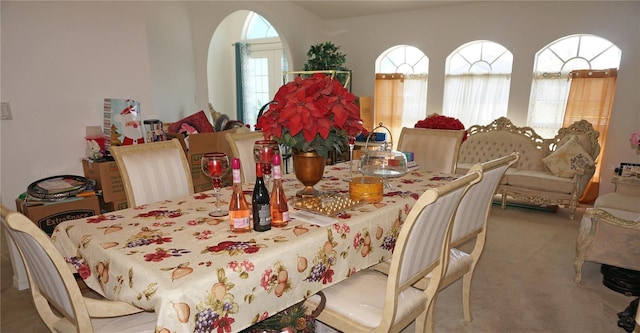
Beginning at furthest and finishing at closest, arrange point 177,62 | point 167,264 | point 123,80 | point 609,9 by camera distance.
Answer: point 177,62
point 609,9
point 123,80
point 167,264

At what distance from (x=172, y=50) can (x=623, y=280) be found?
5054 millimetres

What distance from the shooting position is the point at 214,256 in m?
1.21

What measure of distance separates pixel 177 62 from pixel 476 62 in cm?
411

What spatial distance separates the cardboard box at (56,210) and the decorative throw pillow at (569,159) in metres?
4.41

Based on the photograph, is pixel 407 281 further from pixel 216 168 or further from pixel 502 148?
pixel 502 148

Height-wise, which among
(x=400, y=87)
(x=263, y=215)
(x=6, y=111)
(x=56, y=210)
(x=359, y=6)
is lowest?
(x=56, y=210)

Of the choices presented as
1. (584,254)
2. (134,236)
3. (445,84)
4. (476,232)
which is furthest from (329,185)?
(445,84)

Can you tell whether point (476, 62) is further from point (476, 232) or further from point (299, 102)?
point (299, 102)

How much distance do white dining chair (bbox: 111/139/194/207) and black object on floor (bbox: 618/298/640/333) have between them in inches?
100

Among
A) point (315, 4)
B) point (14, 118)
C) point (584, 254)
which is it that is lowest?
point (584, 254)

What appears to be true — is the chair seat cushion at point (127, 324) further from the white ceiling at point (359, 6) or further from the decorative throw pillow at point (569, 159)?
the white ceiling at point (359, 6)

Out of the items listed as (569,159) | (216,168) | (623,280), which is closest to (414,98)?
(569,159)

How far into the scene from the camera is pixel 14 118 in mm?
2615

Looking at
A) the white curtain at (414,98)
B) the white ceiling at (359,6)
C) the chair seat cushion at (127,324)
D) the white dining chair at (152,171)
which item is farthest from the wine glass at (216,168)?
the white curtain at (414,98)
